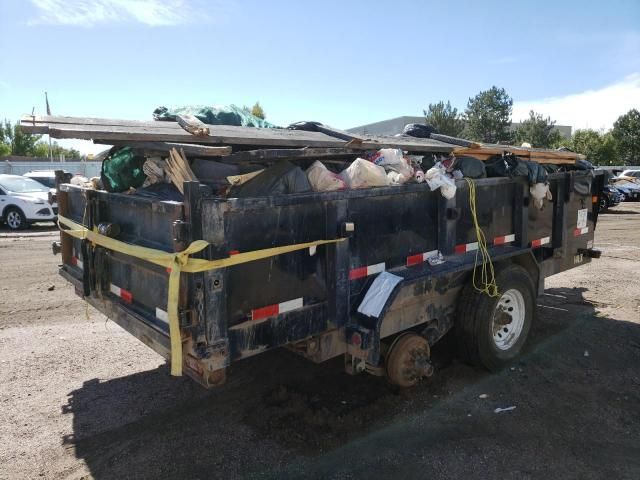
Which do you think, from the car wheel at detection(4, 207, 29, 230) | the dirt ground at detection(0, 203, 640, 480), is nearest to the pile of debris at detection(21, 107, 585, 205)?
the dirt ground at detection(0, 203, 640, 480)

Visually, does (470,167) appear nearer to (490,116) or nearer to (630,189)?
(630,189)

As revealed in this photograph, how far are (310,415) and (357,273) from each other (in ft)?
3.93

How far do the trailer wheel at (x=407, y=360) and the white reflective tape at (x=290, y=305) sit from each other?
925 millimetres

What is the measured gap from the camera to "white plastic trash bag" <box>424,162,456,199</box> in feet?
12.6

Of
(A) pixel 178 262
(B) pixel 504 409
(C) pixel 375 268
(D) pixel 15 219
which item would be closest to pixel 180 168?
(A) pixel 178 262

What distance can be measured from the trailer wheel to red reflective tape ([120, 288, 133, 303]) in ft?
6.25

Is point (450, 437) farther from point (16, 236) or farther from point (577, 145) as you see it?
point (577, 145)

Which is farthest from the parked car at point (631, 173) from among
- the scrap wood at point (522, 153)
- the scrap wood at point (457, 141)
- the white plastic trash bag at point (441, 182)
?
the white plastic trash bag at point (441, 182)

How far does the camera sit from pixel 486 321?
14.2ft

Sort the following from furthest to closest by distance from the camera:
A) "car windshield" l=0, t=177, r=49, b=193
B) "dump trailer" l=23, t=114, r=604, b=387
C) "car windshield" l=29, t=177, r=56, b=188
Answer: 1. "car windshield" l=29, t=177, r=56, b=188
2. "car windshield" l=0, t=177, r=49, b=193
3. "dump trailer" l=23, t=114, r=604, b=387

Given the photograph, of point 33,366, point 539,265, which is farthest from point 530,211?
point 33,366

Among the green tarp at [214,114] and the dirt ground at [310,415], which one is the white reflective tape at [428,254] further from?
the green tarp at [214,114]

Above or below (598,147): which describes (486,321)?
below

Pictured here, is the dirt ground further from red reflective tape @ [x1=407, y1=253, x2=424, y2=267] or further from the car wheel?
the car wheel
